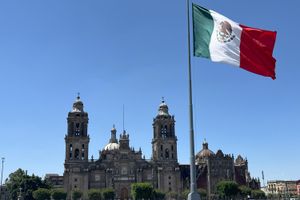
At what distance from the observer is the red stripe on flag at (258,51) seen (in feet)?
62.4

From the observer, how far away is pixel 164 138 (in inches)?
4318

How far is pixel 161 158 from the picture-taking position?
111 m

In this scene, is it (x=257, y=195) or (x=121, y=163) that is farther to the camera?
(x=257, y=195)

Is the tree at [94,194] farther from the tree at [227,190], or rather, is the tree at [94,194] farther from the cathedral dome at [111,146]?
the tree at [227,190]

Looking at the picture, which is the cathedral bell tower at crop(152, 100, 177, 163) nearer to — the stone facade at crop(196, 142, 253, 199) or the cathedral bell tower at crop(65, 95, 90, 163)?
the stone facade at crop(196, 142, 253, 199)

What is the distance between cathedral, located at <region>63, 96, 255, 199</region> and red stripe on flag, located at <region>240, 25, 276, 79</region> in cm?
8903

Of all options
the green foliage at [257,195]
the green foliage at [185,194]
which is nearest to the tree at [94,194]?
the green foliage at [185,194]

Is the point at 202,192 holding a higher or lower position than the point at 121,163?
lower

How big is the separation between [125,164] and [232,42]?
303 ft

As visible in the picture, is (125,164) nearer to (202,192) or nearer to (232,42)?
(202,192)

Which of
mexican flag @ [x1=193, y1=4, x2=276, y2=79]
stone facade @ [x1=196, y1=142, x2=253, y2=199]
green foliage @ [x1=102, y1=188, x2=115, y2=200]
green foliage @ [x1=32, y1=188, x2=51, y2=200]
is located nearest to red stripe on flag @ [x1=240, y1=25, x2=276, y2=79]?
mexican flag @ [x1=193, y1=4, x2=276, y2=79]

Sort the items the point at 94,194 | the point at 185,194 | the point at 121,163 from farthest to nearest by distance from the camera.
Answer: the point at 121,163, the point at 185,194, the point at 94,194

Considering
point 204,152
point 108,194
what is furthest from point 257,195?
point 108,194

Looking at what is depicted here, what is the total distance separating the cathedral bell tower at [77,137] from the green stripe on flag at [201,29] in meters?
88.1
